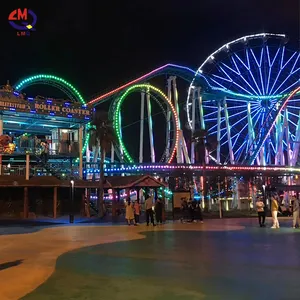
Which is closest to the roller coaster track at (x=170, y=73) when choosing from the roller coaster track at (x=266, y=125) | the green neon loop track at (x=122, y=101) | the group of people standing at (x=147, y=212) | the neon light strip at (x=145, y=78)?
the neon light strip at (x=145, y=78)

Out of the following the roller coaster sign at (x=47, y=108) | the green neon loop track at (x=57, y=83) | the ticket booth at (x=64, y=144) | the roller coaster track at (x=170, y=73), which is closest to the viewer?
the roller coaster sign at (x=47, y=108)

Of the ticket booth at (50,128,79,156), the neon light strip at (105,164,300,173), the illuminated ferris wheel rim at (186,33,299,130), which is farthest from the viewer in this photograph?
the illuminated ferris wheel rim at (186,33,299,130)

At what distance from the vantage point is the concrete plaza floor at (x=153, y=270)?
7961mm

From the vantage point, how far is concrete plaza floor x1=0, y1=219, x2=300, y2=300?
26.1 feet

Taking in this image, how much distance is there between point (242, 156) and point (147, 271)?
59.2 meters

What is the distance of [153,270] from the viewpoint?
33.6 ft

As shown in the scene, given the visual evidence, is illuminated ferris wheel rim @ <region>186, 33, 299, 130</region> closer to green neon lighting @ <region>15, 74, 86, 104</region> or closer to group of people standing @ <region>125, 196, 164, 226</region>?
green neon lighting @ <region>15, 74, 86, 104</region>

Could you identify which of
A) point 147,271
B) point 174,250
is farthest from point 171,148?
point 147,271

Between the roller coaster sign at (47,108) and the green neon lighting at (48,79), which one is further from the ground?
the green neon lighting at (48,79)

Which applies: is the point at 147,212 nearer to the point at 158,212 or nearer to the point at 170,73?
the point at 158,212

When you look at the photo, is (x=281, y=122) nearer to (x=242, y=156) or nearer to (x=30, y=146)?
(x=242, y=156)

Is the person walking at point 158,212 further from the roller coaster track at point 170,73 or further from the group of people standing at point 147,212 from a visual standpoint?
the roller coaster track at point 170,73

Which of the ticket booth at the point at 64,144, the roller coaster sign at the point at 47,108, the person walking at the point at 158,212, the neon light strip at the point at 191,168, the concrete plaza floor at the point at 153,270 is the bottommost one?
the concrete plaza floor at the point at 153,270

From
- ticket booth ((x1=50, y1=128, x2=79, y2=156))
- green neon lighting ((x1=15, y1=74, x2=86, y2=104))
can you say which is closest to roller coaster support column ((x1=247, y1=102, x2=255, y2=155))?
green neon lighting ((x1=15, y1=74, x2=86, y2=104))
